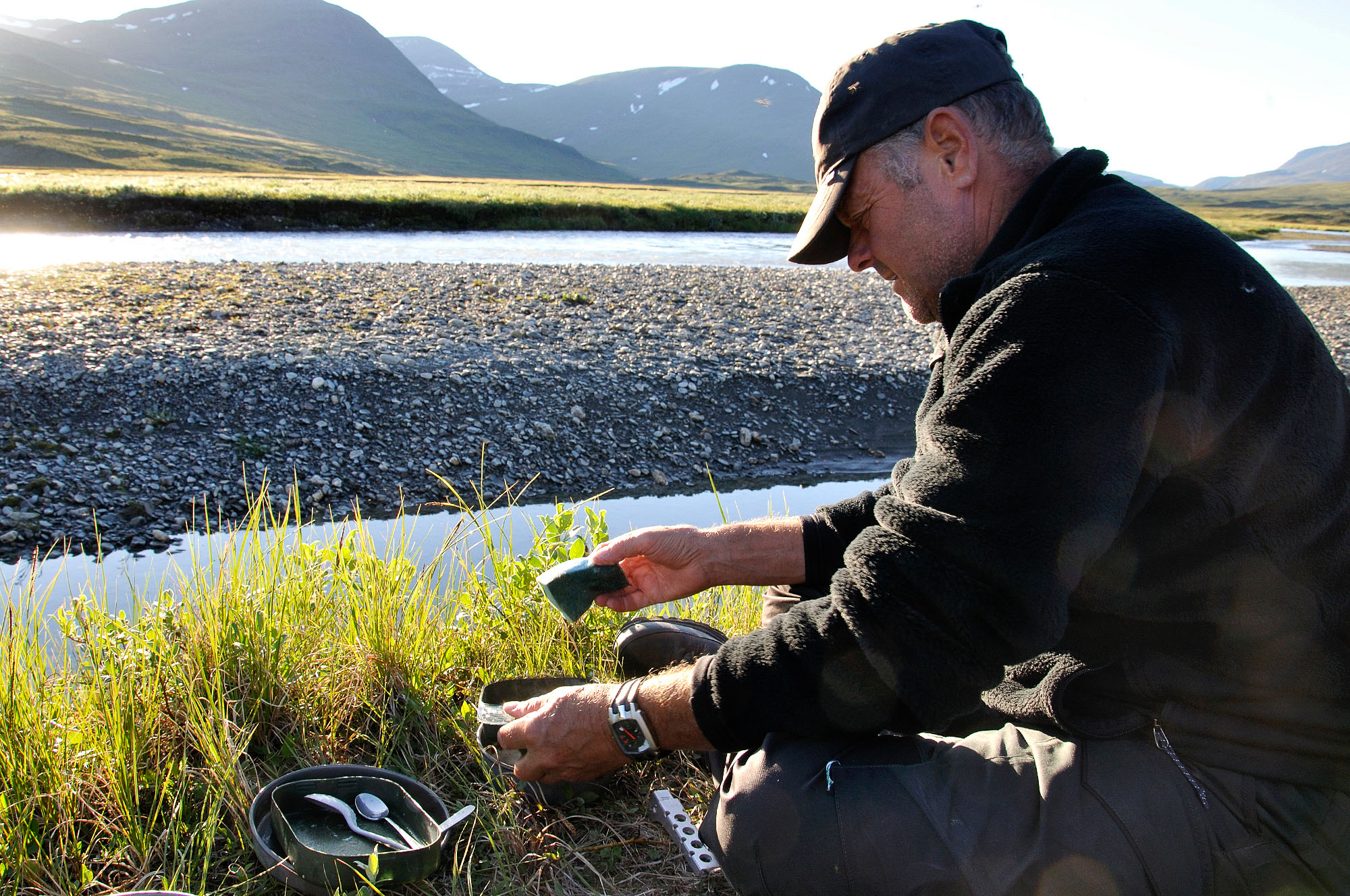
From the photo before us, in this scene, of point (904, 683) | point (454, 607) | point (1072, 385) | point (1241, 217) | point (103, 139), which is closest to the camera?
point (1072, 385)

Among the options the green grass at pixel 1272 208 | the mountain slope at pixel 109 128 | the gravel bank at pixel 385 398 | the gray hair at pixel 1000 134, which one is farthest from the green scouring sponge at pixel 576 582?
the mountain slope at pixel 109 128

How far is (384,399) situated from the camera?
25.3 ft

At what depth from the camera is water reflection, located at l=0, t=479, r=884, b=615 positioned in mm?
4785

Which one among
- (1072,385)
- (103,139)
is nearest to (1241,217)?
(1072,385)

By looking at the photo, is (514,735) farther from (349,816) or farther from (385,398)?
(385,398)

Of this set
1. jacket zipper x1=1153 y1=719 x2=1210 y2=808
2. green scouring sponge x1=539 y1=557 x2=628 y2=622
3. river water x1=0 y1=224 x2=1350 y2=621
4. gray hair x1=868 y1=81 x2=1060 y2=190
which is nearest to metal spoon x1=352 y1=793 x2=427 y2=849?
green scouring sponge x1=539 y1=557 x2=628 y2=622

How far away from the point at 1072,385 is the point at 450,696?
220cm

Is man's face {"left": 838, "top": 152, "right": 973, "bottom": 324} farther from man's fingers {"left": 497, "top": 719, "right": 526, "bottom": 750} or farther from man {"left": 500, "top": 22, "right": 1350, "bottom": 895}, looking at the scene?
man's fingers {"left": 497, "top": 719, "right": 526, "bottom": 750}

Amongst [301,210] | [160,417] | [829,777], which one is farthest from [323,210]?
[829,777]

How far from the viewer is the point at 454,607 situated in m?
3.55

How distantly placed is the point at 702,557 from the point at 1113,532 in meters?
1.18

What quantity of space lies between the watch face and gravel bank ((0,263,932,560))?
11.5 feet

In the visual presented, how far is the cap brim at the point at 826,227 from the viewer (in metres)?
2.00

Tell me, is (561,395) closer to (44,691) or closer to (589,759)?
(44,691)
